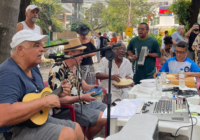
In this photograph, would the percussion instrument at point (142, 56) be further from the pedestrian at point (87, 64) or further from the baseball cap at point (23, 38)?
the baseball cap at point (23, 38)

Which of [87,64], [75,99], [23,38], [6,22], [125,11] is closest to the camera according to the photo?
[23,38]

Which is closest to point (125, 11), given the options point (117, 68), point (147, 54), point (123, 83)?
point (147, 54)

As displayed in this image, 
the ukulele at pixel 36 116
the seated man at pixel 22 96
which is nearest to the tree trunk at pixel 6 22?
the seated man at pixel 22 96

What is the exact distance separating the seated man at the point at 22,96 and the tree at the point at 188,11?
9298 mm

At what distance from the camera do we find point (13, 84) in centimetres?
195

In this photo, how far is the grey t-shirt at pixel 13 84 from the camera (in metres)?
1.89

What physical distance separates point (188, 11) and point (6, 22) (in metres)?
9.07

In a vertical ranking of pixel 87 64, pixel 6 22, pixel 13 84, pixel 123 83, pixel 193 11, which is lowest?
pixel 123 83

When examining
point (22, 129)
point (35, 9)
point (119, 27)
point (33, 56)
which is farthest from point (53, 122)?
point (119, 27)

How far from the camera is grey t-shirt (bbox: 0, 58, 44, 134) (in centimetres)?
189

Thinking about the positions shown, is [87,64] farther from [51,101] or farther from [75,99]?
[51,101]

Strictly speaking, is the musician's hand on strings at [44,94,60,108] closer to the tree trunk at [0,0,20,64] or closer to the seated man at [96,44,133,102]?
the tree trunk at [0,0,20,64]

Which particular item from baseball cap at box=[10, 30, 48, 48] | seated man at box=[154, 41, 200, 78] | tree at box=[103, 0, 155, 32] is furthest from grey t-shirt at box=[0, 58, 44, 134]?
tree at box=[103, 0, 155, 32]

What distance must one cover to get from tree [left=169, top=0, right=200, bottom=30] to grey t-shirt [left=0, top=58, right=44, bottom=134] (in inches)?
371
